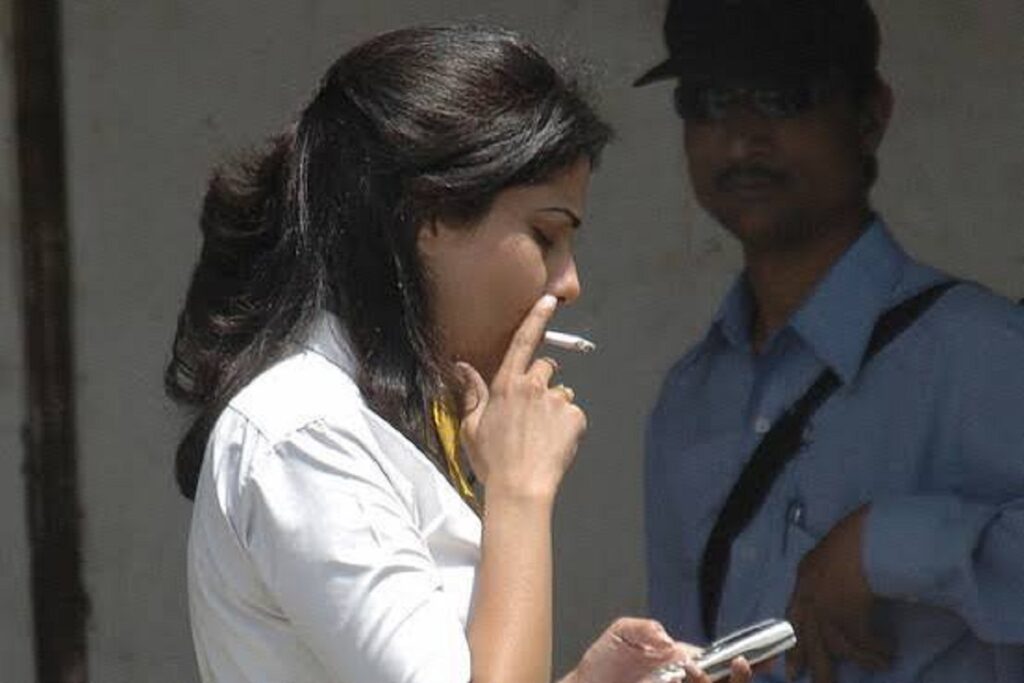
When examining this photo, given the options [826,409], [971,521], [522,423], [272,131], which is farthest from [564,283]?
[272,131]

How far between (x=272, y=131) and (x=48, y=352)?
1.75 feet

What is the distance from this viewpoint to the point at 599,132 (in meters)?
2.40

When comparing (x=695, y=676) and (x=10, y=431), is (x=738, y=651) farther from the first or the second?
(x=10, y=431)

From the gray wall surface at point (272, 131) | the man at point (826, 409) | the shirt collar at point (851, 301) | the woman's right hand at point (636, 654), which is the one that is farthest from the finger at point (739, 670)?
the gray wall surface at point (272, 131)

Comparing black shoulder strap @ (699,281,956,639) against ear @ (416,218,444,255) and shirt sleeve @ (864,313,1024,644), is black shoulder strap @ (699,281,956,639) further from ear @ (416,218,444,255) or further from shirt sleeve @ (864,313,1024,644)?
ear @ (416,218,444,255)

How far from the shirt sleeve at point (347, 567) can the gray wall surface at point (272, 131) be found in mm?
2006

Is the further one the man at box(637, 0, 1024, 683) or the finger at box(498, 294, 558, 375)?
the man at box(637, 0, 1024, 683)

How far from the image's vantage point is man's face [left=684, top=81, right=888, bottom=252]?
12.1 feet

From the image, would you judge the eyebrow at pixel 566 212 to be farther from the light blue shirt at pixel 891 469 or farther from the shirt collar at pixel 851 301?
the shirt collar at pixel 851 301

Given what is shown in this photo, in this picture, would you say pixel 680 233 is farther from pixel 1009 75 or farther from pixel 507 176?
pixel 507 176

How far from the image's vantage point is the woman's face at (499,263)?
2281 mm

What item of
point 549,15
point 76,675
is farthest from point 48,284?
point 549,15

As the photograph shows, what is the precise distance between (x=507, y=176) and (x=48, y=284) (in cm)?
214

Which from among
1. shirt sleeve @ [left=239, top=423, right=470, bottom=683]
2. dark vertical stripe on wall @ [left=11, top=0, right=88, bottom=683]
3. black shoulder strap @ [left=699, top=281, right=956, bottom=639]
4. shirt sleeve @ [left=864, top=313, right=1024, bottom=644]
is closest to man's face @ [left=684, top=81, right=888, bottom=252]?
black shoulder strap @ [left=699, top=281, right=956, bottom=639]
